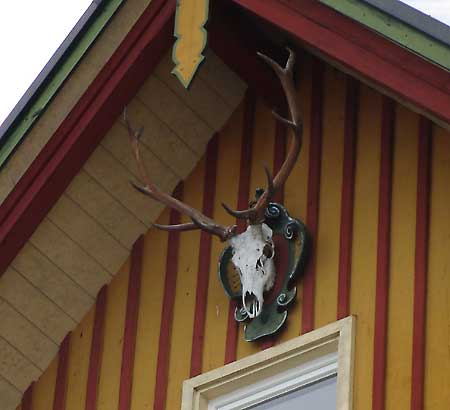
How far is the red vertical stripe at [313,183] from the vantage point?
941cm

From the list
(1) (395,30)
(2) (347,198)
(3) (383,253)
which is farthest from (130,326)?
(1) (395,30)

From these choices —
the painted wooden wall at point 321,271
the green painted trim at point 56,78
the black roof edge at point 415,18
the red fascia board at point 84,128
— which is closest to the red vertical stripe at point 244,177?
the painted wooden wall at point 321,271

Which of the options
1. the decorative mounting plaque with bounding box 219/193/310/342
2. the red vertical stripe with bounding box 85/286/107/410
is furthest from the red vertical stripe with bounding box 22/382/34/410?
the decorative mounting plaque with bounding box 219/193/310/342

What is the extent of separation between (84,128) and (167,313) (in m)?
0.92

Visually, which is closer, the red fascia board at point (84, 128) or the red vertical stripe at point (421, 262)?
the red vertical stripe at point (421, 262)

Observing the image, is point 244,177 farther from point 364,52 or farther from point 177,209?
point 364,52

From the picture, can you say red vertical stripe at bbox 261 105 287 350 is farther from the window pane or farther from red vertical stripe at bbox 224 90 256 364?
the window pane

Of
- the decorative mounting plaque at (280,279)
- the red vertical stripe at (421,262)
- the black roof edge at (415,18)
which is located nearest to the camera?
the black roof edge at (415,18)

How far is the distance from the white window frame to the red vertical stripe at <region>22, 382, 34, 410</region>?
1150 mm

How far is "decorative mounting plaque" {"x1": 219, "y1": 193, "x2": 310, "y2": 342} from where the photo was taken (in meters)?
9.50

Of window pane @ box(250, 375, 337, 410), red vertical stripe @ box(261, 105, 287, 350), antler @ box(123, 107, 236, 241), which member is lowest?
window pane @ box(250, 375, 337, 410)

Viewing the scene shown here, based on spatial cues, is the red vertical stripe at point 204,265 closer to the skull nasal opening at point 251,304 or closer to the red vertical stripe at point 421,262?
the skull nasal opening at point 251,304

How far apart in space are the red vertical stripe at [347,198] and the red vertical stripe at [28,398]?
2.02 meters

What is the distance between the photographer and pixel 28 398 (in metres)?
10.6
